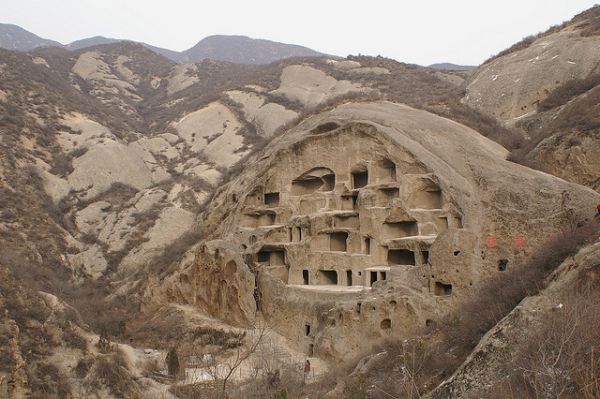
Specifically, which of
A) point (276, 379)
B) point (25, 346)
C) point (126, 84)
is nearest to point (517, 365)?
point (276, 379)

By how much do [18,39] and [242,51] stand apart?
4960 centimetres

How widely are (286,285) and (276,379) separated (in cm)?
924

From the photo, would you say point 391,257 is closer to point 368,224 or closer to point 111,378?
point 368,224

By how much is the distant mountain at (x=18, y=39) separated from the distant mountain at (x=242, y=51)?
107 feet

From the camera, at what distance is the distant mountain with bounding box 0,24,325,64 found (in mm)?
127894

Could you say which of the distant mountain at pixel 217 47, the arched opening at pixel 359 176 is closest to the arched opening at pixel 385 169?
the arched opening at pixel 359 176

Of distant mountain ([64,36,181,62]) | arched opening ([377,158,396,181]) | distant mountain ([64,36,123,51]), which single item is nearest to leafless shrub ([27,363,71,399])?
arched opening ([377,158,396,181])

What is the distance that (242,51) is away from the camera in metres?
136

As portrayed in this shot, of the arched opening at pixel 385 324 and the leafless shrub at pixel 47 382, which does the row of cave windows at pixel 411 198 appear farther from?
the leafless shrub at pixel 47 382

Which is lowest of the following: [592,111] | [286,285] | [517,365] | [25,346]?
[286,285]

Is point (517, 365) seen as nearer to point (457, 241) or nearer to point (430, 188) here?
point (457, 241)

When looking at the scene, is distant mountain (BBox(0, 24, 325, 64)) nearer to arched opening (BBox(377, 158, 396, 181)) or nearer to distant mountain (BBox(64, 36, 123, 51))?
distant mountain (BBox(64, 36, 123, 51))

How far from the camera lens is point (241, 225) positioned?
1089 inches

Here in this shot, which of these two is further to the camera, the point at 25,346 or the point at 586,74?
the point at 586,74
